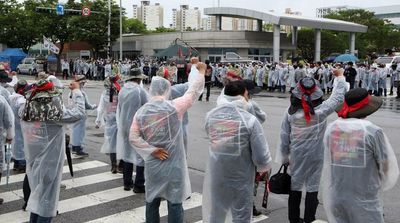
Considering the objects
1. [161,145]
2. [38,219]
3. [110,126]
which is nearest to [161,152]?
[161,145]

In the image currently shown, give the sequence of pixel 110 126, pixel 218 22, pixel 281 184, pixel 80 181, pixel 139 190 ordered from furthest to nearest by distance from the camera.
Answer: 1. pixel 218 22
2. pixel 110 126
3. pixel 80 181
4. pixel 139 190
5. pixel 281 184

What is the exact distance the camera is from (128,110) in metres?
7.33

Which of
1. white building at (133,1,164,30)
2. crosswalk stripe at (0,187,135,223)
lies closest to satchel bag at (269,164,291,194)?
crosswalk stripe at (0,187,135,223)

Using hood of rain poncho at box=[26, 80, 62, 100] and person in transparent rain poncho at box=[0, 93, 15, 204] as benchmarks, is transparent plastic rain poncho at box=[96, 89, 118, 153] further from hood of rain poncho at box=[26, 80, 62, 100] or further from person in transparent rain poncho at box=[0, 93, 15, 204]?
hood of rain poncho at box=[26, 80, 62, 100]

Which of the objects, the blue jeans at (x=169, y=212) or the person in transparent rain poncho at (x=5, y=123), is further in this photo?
the person in transparent rain poncho at (x=5, y=123)

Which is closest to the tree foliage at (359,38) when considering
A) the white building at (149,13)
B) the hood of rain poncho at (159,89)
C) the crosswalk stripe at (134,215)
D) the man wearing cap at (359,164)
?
→ the crosswalk stripe at (134,215)

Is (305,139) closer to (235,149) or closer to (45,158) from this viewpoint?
(235,149)

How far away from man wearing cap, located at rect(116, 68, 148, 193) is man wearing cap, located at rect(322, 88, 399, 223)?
3555 mm

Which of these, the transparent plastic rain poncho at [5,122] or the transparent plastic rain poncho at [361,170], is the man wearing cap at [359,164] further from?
the transparent plastic rain poncho at [5,122]

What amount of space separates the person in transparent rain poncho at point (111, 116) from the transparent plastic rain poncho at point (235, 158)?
395 centimetres

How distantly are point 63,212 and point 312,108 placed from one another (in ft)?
11.6

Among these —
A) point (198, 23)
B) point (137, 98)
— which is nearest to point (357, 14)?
point (137, 98)

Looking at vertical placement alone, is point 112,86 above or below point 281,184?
above

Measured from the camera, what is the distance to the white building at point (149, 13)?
543 feet
